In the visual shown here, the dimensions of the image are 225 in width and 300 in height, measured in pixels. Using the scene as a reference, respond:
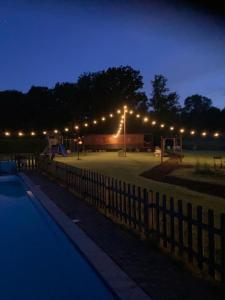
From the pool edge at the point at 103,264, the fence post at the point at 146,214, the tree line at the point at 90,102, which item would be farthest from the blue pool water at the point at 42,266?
the tree line at the point at 90,102

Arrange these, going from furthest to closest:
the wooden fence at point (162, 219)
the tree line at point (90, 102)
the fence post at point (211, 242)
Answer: the tree line at point (90, 102), the wooden fence at point (162, 219), the fence post at point (211, 242)

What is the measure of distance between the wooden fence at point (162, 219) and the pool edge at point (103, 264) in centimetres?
90

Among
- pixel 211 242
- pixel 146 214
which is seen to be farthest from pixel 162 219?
pixel 211 242

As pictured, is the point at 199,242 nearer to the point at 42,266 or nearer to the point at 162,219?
the point at 162,219

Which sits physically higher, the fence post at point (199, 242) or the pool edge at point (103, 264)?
the fence post at point (199, 242)

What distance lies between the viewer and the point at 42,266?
6074 millimetres

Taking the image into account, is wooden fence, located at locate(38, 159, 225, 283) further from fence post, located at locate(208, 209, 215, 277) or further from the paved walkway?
the paved walkway

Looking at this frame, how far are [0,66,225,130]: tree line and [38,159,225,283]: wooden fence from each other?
1981 inches

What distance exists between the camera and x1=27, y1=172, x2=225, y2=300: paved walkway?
4.24 m

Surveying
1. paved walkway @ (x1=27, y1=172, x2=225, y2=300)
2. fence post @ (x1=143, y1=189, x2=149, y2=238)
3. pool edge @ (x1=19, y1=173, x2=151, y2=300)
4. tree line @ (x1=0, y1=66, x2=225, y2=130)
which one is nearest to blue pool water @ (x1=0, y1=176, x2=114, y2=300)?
pool edge @ (x1=19, y1=173, x2=151, y2=300)

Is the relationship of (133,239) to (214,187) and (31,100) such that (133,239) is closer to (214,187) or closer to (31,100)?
(214,187)

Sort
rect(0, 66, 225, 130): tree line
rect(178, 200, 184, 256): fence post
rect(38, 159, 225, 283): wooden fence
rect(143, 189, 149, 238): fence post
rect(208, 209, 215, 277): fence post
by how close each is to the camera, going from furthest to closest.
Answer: rect(0, 66, 225, 130): tree line → rect(143, 189, 149, 238): fence post → rect(178, 200, 184, 256): fence post → rect(38, 159, 225, 283): wooden fence → rect(208, 209, 215, 277): fence post

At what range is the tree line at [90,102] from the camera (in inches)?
2505

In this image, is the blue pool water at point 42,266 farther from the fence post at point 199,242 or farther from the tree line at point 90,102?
the tree line at point 90,102
